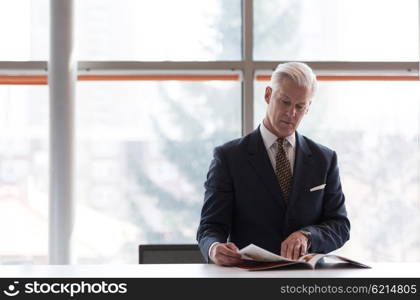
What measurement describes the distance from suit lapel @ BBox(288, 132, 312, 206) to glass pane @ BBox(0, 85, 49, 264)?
2785 mm

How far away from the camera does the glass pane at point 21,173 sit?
494cm

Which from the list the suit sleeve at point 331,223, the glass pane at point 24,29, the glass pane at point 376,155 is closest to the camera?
the suit sleeve at point 331,223

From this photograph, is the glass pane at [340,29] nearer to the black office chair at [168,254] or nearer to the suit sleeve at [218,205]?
the black office chair at [168,254]

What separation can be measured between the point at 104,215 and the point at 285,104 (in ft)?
8.74

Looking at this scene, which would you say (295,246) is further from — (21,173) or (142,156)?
(21,173)

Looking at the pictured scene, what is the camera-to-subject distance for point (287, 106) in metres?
2.60

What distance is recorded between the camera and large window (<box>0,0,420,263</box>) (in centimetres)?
493

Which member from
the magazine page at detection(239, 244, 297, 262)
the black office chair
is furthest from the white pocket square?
the black office chair

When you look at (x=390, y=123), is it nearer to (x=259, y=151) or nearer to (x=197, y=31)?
(x=197, y=31)

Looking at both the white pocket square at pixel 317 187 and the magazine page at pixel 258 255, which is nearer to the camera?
the magazine page at pixel 258 255

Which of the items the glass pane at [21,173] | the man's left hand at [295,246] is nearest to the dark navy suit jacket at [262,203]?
the man's left hand at [295,246]

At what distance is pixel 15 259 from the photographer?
195 inches

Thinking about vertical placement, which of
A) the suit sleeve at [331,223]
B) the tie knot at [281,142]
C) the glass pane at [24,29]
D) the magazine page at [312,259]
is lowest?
the magazine page at [312,259]

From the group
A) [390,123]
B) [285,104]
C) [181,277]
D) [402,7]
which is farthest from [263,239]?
[402,7]
